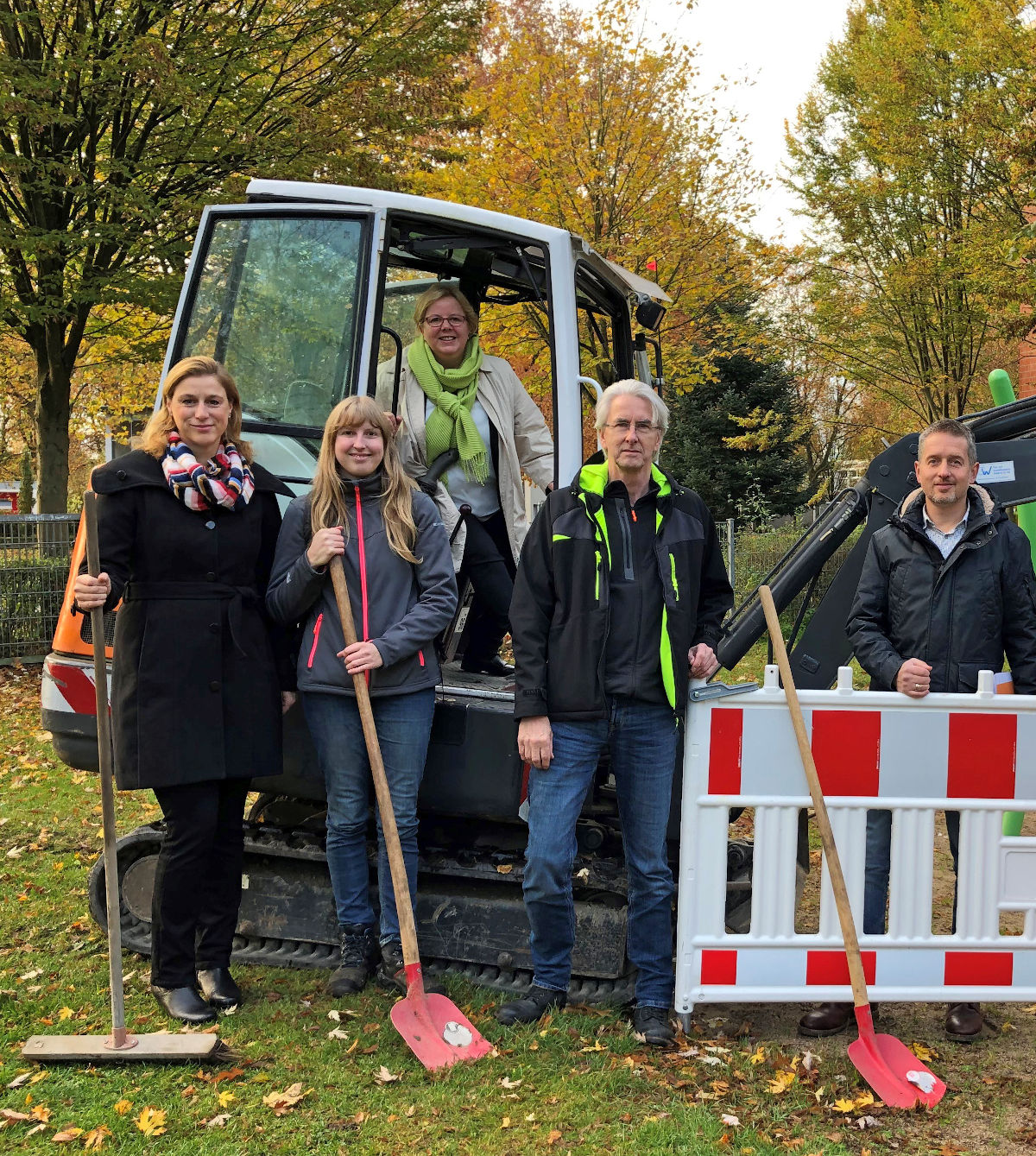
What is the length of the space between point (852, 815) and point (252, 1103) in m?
2.15

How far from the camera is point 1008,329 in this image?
11844 millimetres

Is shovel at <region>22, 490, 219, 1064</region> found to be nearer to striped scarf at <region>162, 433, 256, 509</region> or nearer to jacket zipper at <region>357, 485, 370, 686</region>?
striped scarf at <region>162, 433, 256, 509</region>

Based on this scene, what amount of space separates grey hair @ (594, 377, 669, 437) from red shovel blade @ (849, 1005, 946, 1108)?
206cm

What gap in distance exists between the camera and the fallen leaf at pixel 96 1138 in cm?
313

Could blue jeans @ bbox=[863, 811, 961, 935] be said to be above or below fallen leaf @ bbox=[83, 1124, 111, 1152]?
above

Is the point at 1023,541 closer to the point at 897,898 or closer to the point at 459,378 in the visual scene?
the point at 897,898

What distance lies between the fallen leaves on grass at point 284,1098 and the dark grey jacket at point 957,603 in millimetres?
2344

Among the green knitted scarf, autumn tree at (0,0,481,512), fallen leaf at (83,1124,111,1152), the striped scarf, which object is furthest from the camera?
autumn tree at (0,0,481,512)

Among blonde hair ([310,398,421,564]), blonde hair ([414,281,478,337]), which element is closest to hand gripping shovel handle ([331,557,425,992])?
blonde hair ([310,398,421,564])

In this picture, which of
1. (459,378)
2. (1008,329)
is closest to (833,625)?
(459,378)

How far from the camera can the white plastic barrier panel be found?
3.74 m

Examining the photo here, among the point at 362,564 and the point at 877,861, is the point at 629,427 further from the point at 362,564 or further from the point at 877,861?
the point at 877,861

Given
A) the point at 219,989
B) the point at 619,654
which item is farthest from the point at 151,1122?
the point at 619,654

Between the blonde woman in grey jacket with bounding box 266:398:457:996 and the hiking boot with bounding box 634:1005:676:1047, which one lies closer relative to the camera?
the hiking boot with bounding box 634:1005:676:1047
